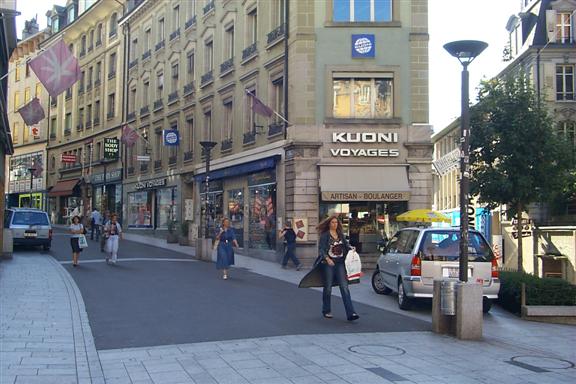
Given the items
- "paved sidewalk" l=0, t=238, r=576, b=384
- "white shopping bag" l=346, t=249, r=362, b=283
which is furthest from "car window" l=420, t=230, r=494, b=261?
"white shopping bag" l=346, t=249, r=362, b=283

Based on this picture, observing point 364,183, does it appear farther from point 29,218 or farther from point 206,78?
point 29,218

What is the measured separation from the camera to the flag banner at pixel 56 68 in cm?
1505

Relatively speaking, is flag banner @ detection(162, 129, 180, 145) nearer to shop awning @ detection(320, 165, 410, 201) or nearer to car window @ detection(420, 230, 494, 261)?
shop awning @ detection(320, 165, 410, 201)

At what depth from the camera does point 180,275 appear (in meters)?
16.8

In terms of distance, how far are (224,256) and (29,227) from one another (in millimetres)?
11308

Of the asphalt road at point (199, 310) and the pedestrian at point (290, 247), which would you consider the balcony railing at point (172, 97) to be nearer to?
the pedestrian at point (290, 247)

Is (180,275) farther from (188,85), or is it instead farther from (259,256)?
(188,85)

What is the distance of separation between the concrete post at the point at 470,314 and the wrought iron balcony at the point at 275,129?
14609 mm

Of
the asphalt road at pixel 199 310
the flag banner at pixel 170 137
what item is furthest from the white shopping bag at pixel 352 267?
the flag banner at pixel 170 137

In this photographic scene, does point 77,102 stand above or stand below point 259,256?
above

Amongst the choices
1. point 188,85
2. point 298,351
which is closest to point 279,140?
point 188,85

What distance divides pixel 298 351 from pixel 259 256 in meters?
16.8

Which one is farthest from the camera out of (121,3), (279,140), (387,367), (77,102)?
(77,102)

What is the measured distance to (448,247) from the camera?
1167 centimetres
